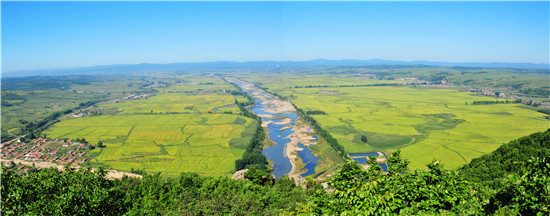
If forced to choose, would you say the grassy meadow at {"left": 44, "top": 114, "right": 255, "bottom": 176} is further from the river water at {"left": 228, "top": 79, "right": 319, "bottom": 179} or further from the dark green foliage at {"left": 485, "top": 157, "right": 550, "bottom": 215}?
the dark green foliage at {"left": 485, "top": 157, "right": 550, "bottom": 215}

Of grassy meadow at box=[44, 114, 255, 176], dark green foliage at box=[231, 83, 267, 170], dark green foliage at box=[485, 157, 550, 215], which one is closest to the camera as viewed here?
dark green foliage at box=[485, 157, 550, 215]

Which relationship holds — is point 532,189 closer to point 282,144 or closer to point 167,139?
point 282,144

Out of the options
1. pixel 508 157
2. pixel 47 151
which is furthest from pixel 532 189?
pixel 47 151

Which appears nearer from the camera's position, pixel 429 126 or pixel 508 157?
pixel 508 157

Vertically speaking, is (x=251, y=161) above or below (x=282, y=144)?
below

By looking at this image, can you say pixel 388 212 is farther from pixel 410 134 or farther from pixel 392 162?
pixel 410 134

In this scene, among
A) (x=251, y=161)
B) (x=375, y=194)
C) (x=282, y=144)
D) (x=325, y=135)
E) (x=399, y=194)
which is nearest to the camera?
(x=375, y=194)

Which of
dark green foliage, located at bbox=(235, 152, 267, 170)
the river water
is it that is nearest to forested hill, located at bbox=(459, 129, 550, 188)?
the river water
